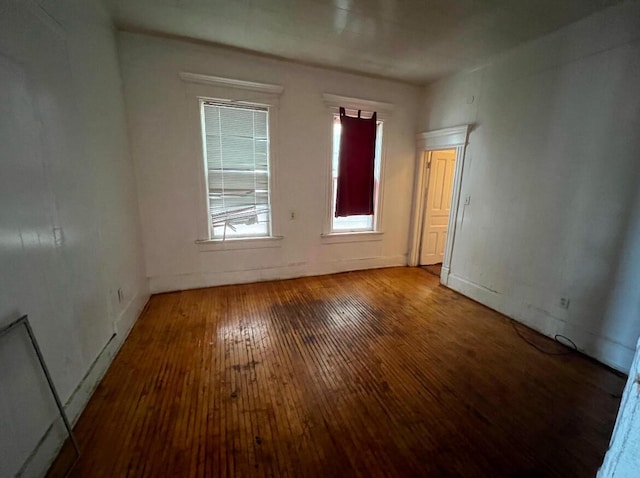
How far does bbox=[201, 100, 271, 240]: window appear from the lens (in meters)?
3.49

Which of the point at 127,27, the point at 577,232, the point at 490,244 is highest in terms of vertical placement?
the point at 127,27

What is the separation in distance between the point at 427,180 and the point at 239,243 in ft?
10.1

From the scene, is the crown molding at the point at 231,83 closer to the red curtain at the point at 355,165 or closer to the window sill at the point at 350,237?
the red curtain at the point at 355,165

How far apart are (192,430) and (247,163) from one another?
293 cm

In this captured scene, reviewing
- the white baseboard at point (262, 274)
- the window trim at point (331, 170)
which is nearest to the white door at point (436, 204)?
the white baseboard at point (262, 274)

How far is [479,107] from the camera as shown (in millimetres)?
3434

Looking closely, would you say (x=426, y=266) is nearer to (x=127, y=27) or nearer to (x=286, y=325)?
(x=286, y=325)

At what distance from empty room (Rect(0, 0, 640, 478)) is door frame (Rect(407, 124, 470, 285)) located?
0.03 metres

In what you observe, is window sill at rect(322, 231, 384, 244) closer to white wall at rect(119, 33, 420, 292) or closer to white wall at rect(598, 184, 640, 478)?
white wall at rect(119, 33, 420, 292)

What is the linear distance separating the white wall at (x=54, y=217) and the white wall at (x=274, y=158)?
23.9 inches

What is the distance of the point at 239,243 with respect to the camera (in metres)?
3.84

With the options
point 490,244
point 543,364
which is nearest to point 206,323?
point 543,364

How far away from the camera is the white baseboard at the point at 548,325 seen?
232 cm

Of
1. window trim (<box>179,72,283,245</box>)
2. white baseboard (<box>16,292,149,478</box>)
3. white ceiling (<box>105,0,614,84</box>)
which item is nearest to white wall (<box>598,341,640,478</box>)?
white baseboard (<box>16,292,149,478</box>)
